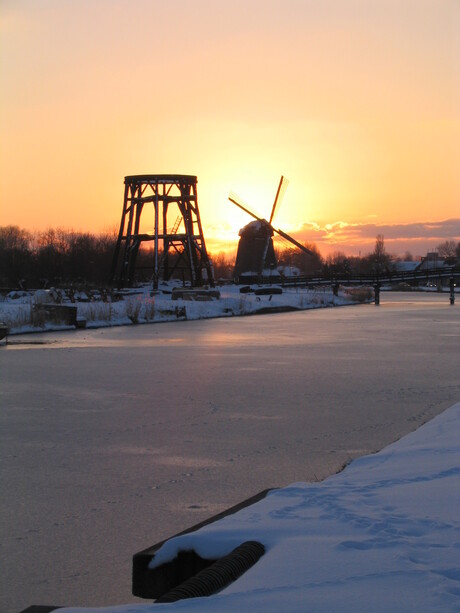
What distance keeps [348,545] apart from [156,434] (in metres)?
4.40

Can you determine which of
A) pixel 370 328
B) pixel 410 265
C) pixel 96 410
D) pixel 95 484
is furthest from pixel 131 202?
pixel 410 265

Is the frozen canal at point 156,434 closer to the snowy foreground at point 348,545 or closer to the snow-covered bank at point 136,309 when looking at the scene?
the snowy foreground at point 348,545

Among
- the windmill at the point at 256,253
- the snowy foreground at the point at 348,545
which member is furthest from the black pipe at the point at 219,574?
the windmill at the point at 256,253

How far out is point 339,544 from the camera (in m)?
3.46

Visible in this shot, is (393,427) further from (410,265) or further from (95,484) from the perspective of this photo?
(410,265)

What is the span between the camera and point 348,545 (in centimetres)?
345

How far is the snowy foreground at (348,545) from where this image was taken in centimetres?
285

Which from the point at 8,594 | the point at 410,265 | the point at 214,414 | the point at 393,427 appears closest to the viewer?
the point at 8,594

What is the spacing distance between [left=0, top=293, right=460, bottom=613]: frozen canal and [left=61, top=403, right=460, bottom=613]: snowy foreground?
70 centimetres

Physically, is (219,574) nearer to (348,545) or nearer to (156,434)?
(348,545)

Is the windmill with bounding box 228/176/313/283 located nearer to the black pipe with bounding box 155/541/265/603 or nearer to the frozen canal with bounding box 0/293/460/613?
the frozen canal with bounding box 0/293/460/613

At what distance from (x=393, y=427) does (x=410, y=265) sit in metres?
167

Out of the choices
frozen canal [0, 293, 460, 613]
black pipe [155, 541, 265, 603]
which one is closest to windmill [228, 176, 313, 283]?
frozen canal [0, 293, 460, 613]

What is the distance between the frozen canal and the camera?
437 cm
